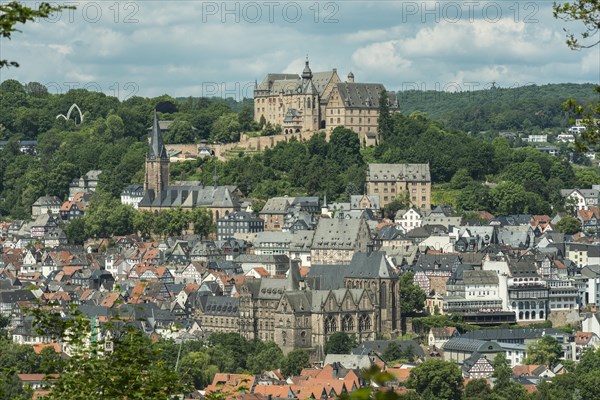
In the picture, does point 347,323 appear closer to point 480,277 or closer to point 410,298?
point 410,298

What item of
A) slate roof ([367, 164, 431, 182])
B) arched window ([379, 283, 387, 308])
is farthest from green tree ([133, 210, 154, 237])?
arched window ([379, 283, 387, 308])

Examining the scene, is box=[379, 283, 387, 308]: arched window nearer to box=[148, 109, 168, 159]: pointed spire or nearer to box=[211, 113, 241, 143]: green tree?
box=[148, 109, 168, 159]: pointed spire

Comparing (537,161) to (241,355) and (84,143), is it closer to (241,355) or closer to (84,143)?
(84,143)

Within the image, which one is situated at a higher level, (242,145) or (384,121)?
(384,121)

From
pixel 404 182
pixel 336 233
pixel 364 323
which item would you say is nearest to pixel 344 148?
pixel 404 182

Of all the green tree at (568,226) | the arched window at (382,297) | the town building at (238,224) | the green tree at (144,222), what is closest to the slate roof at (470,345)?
the arched window at (382,297)
